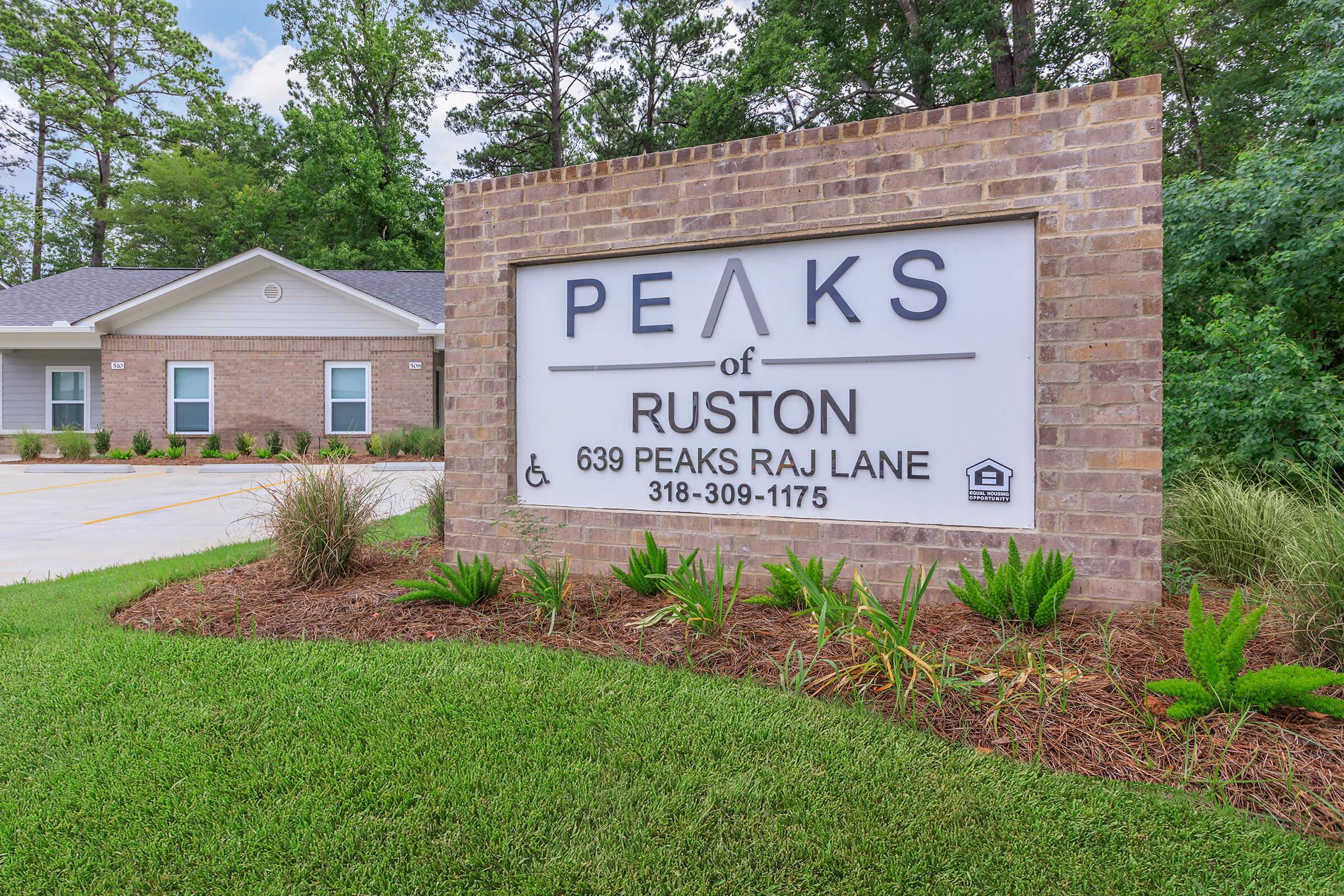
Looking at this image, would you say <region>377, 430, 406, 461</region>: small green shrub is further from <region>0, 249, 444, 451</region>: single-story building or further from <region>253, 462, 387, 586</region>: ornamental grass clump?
<region>253, 462, 387, 586</region>: ornamental grass clump

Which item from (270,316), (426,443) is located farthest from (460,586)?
(270,316)

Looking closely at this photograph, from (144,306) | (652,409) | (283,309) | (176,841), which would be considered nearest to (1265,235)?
(652,409)

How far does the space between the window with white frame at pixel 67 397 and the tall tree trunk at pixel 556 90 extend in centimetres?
1621

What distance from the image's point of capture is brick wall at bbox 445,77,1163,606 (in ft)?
13.0

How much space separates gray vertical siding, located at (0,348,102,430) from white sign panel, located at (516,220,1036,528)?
21.8m

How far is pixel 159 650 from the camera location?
153 inches

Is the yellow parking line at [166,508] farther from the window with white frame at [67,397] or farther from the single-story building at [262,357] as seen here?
the window with white frame at [67,397]

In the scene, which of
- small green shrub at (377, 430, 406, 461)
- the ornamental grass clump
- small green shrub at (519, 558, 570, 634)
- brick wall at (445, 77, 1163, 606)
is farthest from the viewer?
small green shrub at (377, 430, 406, 461)

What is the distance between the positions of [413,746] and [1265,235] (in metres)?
8.99

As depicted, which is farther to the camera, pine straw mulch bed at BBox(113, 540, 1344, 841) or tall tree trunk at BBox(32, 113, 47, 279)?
tall tree trunk at BBox(32, 113, 47, 279)

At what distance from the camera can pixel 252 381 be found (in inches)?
749

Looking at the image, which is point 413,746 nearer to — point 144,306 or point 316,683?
point 316,683

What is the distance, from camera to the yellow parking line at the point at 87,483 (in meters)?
12.2

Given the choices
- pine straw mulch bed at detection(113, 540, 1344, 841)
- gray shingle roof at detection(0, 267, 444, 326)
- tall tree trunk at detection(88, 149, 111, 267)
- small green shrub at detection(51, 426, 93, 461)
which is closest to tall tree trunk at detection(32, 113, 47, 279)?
tall tree trunk at detection(88, 149, 111, 267)
